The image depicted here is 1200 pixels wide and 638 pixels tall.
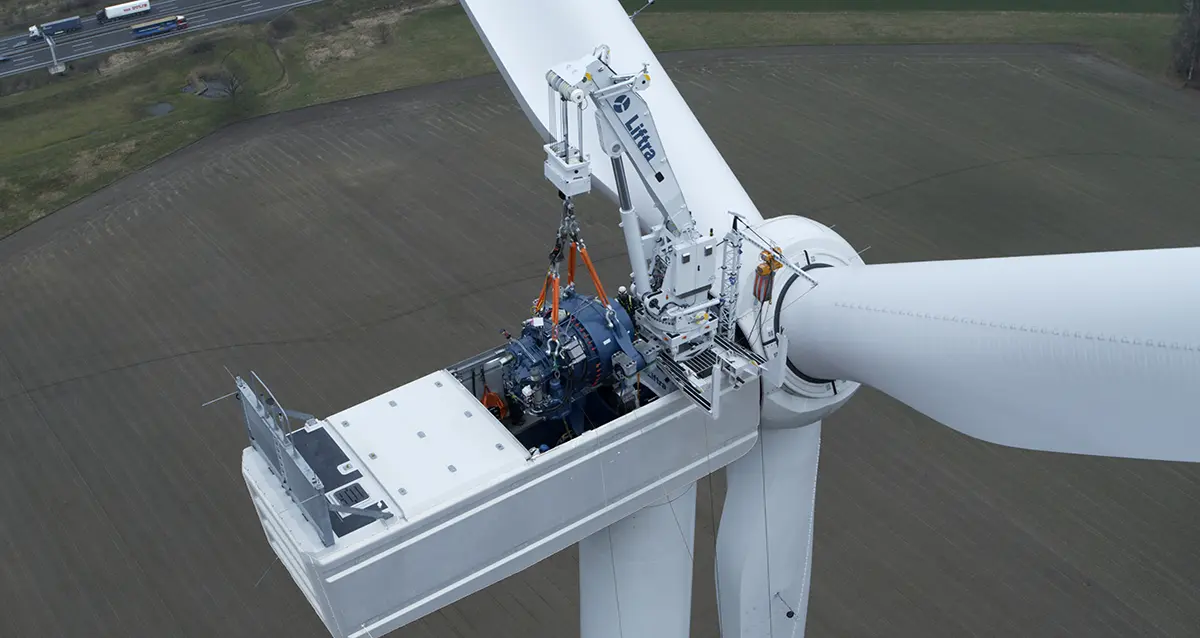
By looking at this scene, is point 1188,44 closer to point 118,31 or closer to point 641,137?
point 641,137

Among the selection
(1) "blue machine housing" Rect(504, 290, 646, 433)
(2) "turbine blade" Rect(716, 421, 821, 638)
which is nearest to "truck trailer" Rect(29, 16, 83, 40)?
(1) "blue machine housing" Rect(504, 290, 646, 433)

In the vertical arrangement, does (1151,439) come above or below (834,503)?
above

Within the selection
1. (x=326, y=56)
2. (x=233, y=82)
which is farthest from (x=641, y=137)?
(x=326, y=56)

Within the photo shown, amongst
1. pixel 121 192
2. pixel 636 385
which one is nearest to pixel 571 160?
pixel 636 385

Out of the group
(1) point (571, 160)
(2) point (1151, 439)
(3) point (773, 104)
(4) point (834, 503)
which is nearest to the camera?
(2) point (1151, 439)

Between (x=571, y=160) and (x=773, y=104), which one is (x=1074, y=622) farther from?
(x=773, y=104)

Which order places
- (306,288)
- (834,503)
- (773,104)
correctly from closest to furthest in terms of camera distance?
(834,503), (306,288), (773,104)

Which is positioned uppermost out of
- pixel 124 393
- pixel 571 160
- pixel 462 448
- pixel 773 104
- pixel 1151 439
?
pixel 571 160
